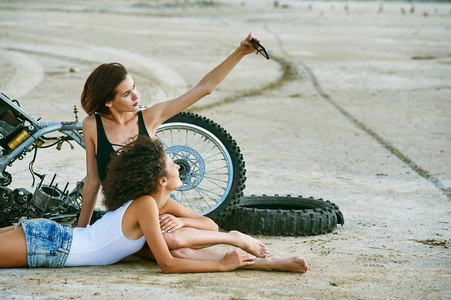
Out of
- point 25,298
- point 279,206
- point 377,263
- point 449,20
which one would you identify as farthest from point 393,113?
point 449,20

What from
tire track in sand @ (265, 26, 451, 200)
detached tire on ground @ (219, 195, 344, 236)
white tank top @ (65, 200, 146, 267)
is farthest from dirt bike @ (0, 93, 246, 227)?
tire track in sand @ (265, 26, 451, 200)

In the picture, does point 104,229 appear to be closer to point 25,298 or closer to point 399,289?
point 25,298

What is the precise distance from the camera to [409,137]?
918cm

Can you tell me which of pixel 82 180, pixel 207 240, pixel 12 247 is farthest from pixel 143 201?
pixel 82 180

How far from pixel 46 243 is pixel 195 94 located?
1.41m

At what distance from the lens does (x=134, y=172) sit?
4.19m

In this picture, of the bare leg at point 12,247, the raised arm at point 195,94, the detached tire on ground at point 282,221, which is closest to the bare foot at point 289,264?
the detached tire on ground at point 282,221

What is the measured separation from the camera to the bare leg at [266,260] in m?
4.24

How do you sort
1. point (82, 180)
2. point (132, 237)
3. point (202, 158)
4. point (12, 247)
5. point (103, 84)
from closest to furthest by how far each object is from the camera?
point (12, 247) < point (132, 237) < point (103, 84) < point (82, 180) < point (202, 158)

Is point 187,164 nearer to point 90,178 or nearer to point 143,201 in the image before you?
point 90,178

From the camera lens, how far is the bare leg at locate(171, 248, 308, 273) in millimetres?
4238

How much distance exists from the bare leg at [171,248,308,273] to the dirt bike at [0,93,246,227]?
3.12ft

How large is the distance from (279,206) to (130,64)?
31.5 ft

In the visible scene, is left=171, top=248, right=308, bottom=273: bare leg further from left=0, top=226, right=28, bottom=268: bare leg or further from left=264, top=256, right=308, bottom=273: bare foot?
left=0, top=226, right=28, bottom=268: bare leg
